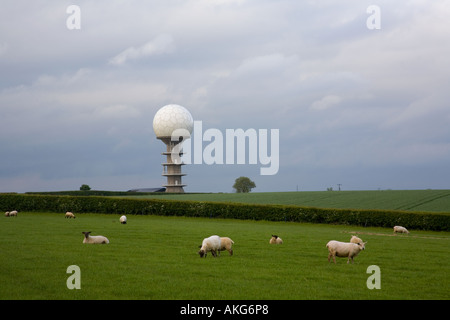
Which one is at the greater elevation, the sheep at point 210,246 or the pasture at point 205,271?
the sheep at point 210,246

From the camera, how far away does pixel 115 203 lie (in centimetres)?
5247

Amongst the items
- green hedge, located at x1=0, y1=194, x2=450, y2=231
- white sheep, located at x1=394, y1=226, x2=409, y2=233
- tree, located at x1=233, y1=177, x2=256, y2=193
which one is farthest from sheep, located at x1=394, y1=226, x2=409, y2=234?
tree, located at x1=233, y1=177, x2=256, y2=193

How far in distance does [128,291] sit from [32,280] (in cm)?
299

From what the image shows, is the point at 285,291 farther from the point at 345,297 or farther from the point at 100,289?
the point at 100,289

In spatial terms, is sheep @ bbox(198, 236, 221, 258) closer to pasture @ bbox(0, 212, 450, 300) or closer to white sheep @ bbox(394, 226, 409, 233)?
pasture @ bbox(0, 212, 450, 300)

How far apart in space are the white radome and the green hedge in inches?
1724

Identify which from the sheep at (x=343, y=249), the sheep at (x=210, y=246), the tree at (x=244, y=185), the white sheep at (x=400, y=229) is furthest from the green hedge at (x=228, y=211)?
the tree at (x=244, y=185)

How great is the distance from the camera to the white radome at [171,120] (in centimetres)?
9581

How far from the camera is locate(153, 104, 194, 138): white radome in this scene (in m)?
95.8

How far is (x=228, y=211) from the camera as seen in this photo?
162ft

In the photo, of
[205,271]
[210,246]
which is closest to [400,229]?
[210,246]

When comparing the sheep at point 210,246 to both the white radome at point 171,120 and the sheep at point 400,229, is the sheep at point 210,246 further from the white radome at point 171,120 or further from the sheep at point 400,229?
the white radome at point 171,120

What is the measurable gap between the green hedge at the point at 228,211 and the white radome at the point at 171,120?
43.8 m
